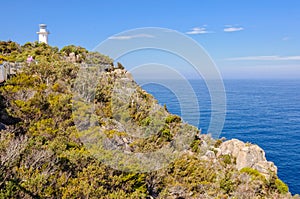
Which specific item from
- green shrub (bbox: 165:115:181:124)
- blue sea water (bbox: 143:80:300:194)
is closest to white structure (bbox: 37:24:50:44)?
blue sea water (bbox: 143:80:300:194)

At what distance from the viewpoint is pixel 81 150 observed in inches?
375

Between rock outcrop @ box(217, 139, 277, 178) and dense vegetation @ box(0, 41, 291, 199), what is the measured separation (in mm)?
605

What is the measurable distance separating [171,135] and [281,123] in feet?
108

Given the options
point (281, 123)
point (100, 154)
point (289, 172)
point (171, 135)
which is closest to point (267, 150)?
point (289, 172)

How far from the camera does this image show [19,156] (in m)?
7.47

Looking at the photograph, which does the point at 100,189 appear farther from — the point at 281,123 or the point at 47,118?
the point at 281,123

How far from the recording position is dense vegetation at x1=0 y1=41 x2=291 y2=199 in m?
7.44

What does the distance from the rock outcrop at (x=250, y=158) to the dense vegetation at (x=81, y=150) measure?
1.99 feet

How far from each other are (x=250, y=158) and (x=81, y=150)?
517 inches

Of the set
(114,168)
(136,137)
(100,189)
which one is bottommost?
(100,189)

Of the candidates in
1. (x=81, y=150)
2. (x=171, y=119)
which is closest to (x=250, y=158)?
(x=171, y=119)

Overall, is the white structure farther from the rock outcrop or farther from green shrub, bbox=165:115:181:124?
the rock outcrop

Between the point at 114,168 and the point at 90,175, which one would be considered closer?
the point at 90,175

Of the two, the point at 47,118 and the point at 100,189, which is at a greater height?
the point at 47,118
